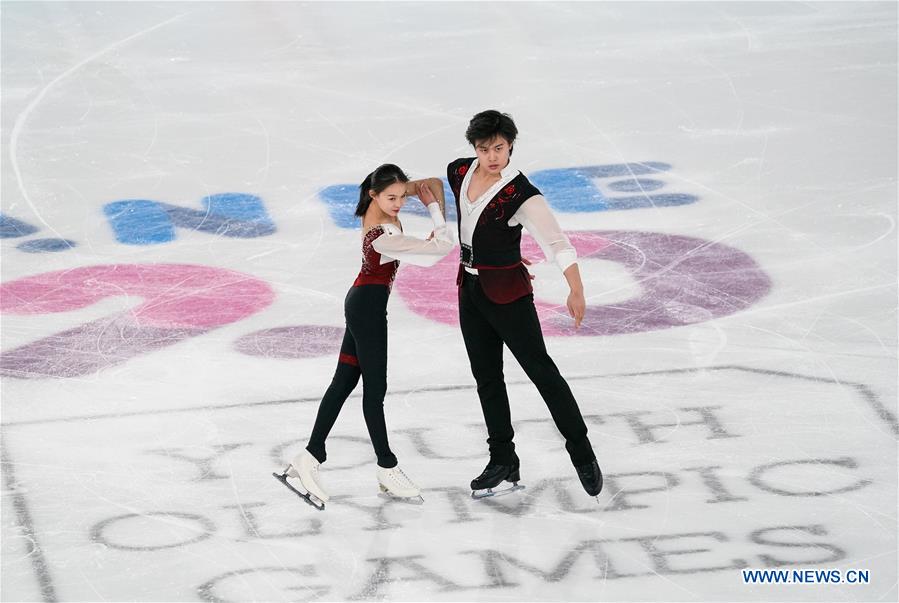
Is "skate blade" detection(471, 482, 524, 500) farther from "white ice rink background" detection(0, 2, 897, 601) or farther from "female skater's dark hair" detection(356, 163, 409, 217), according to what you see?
"female skater's dark hair" detection(356, 163, 409, 217)

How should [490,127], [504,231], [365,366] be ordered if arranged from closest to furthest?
[490,127] → [504,231] → [365,366]

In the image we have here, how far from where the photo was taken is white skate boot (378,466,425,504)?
190 inches

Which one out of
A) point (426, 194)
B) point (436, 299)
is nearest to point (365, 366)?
point (426, 194)

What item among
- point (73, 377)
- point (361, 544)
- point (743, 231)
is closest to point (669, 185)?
point (743, 231)

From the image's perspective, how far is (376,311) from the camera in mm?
4711

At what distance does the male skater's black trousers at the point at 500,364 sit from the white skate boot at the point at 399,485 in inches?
13.0

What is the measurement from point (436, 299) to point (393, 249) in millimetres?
2599

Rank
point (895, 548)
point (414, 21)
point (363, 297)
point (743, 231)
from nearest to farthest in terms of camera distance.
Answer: point (895, 548), point (363, 297), point (743, 231), point (414, 21)

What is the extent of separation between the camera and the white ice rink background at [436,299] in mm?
4504

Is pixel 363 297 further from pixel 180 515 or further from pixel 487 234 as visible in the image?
pixel 180 515

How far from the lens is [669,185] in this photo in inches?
350

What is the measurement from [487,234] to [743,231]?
3832 mm

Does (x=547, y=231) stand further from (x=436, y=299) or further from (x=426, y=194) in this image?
(x=436, y=299)

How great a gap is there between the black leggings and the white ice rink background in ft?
0.79
